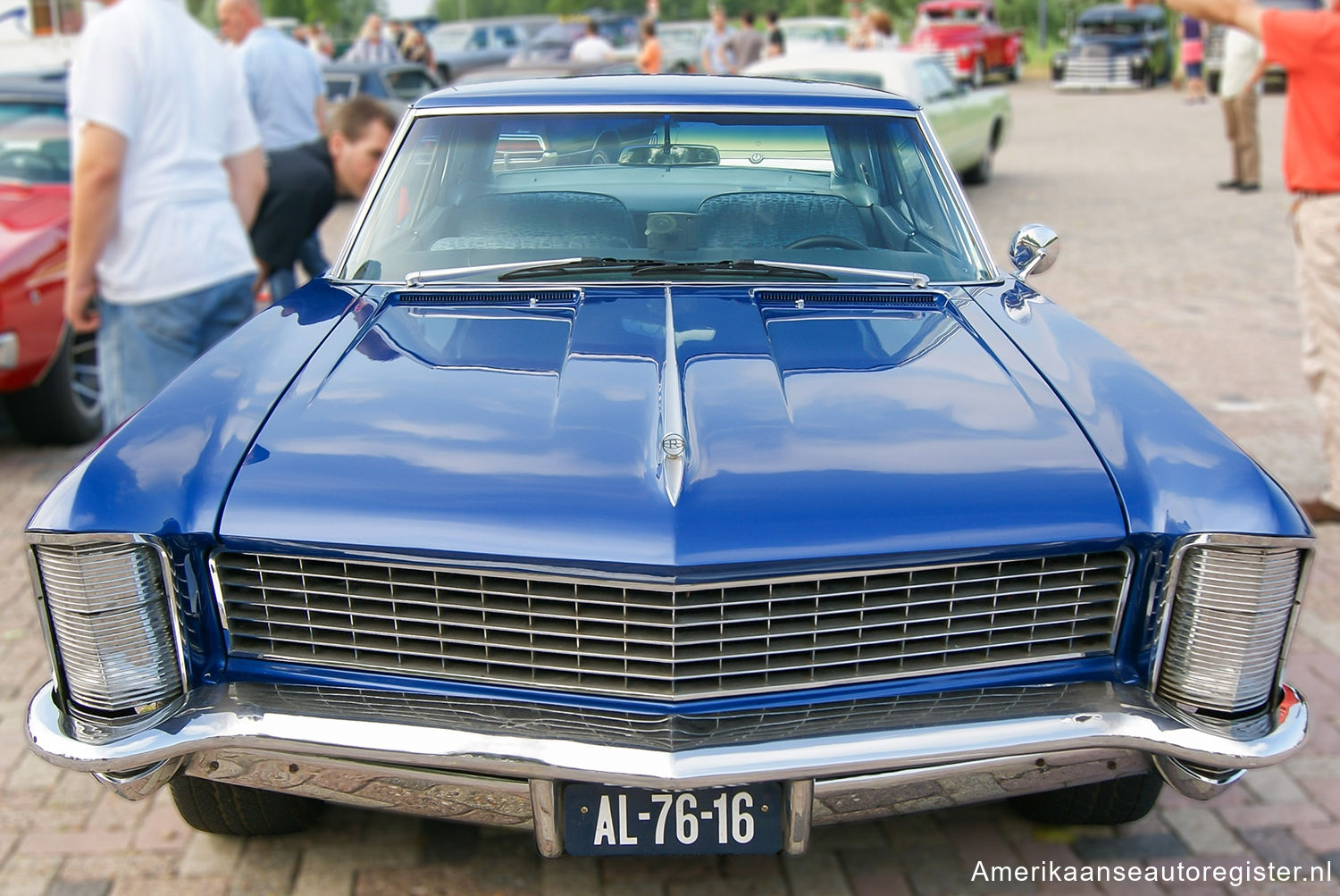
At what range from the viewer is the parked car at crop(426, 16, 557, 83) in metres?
25.7

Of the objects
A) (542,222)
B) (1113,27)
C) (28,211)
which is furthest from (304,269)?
(1113,27)

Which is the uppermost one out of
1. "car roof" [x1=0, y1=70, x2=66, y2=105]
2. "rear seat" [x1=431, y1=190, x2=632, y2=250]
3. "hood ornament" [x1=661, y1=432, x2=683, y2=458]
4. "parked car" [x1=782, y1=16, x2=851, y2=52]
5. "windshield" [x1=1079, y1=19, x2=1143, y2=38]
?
"rear seat" [x1=431, y1=190, x2=632, y2=250]

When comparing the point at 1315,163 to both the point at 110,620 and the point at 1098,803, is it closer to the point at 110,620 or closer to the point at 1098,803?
the point at 1098,803

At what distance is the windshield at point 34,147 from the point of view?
238 inches

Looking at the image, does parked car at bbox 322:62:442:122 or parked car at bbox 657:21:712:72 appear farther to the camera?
parked car at bbox 657:21:712:72

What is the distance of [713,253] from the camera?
335cm

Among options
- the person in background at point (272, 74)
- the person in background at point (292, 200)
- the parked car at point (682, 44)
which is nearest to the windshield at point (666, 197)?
the person in background at point (292, 200)

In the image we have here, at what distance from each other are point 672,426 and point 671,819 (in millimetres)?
723

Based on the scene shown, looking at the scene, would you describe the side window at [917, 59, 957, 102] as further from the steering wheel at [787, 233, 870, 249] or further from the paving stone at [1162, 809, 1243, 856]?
the paving stone at [1162, 809, 1243, 856]

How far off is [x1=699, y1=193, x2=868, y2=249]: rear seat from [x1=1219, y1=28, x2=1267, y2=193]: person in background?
921 centimetres

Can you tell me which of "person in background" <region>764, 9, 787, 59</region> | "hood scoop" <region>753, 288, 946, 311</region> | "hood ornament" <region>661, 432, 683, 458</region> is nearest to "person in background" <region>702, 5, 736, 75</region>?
"person in background" <region>764, 9, 787, 59</region>

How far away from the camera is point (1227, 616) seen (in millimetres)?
2359

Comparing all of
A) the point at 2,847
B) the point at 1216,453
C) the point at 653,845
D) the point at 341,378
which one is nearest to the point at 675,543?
the point at 653,845

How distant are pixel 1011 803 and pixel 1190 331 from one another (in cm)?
538
